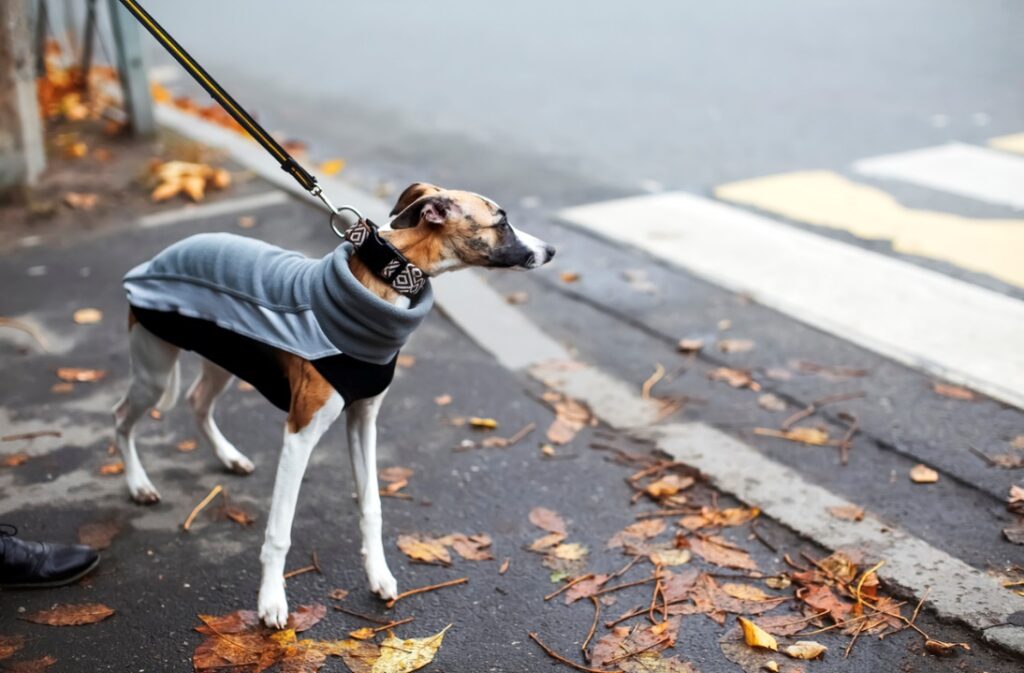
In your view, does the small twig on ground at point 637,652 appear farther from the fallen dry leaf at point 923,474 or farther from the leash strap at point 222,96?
the leash strap at point 222,96

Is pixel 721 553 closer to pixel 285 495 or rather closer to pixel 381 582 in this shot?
pixel 381 582

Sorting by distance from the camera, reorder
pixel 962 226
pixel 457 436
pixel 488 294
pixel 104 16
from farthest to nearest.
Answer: pixel 104 16
pixel 962 226
pixel 488 294
pixel 457 436

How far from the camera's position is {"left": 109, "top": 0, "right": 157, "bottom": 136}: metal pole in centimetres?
867

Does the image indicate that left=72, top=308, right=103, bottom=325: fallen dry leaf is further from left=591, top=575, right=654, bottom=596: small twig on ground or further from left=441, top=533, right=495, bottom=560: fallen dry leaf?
left=591, top=575, right=654, bottom=596: small twig on ground

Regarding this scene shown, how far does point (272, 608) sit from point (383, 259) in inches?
48.7

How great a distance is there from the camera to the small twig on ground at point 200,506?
4307mm

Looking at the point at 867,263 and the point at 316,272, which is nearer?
the point at 316,272

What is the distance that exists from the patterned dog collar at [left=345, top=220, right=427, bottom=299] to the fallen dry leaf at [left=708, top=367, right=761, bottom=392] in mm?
2510

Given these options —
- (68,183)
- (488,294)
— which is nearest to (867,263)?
(488,294)

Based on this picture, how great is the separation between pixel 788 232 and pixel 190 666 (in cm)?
527

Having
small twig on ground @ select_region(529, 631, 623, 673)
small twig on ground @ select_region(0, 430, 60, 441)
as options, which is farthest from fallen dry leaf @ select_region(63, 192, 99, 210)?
small twig on ground @ select_region(529, 631, 623, 673)

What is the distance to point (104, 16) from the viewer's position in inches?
666

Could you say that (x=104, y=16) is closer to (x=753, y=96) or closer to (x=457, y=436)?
(x=753, y=96)

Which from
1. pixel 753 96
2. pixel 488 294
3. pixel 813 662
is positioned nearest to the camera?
pixel 813 662
